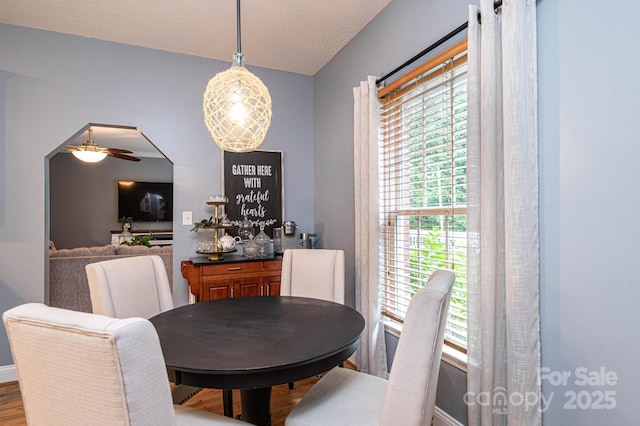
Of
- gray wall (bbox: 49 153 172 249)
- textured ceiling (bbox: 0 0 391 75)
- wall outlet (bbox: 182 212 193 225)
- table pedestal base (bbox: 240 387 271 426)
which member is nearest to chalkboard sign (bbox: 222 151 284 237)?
wall outlet (bbox: 182 212 193 225)

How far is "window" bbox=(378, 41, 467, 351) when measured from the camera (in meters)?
1.77

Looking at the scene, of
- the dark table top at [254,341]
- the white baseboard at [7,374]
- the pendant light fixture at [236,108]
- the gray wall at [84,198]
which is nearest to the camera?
the dark table top at [254,341]

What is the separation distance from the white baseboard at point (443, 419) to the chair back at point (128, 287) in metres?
1.71

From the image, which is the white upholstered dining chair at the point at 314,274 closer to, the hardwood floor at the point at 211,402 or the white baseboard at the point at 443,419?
the hardwood floor at the point at 211,402

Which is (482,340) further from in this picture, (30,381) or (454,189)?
(30,381)

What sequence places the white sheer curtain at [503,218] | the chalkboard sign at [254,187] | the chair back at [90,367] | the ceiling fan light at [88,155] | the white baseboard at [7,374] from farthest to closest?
the ceiling fan light at [88,155], the chalkboard sign at [254,187], the white baseboard at [7,374], the white sheer curtain at [503,218], the chair back at [90,367]

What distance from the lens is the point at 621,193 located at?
1.12m

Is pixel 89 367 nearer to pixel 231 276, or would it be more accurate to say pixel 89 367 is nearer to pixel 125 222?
pixel 231 276

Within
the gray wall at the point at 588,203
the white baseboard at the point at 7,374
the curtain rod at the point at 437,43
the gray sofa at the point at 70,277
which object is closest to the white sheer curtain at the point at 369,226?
the curtain rod at the point at 437,43

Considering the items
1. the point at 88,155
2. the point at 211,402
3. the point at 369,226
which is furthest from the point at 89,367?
the point at 88,155

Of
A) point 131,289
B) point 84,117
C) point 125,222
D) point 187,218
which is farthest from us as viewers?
point 125,222

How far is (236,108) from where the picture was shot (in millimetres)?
1650

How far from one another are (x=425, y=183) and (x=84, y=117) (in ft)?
9.16

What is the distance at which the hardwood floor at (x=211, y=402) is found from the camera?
2.05 metres
